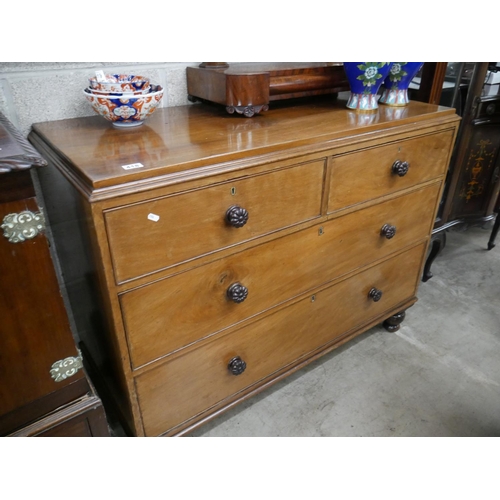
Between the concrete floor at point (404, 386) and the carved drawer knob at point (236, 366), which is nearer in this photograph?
the carved drawer knob at point (236, 366)

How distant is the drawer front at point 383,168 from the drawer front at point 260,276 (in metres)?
0.06

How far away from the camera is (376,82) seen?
4.33 feet

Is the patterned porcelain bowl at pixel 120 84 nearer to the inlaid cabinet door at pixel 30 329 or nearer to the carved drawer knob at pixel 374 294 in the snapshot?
the inlaid cabinet door at pixel 30 329

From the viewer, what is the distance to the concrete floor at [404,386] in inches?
56.6

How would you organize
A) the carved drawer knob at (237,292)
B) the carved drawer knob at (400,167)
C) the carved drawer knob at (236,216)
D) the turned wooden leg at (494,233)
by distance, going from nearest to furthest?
the carved drawer knob at (236,216) < the carved drawer knob at (237,292) < the carved drawer knob at (400,167) < the turned wooden leg at (494,233)

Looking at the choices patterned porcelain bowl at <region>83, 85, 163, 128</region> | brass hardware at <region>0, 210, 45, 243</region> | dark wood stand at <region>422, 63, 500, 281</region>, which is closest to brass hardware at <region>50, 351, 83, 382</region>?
brass hardware at <region>0, 210, 45, 243</region>

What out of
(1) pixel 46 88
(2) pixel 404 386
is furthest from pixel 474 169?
(1) pixel 46 88

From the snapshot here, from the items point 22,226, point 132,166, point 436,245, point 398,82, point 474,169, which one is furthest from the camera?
point 436,245

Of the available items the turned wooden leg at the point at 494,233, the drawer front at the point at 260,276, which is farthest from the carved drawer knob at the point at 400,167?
the turned wooden leg at the point at 494,233

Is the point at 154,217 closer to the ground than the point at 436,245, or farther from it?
farther from it

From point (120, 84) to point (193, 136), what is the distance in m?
0.28

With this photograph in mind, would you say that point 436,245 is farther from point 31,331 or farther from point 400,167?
point 31,331

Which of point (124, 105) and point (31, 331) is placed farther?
point (124, 105)

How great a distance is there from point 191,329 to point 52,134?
613 millimetres
